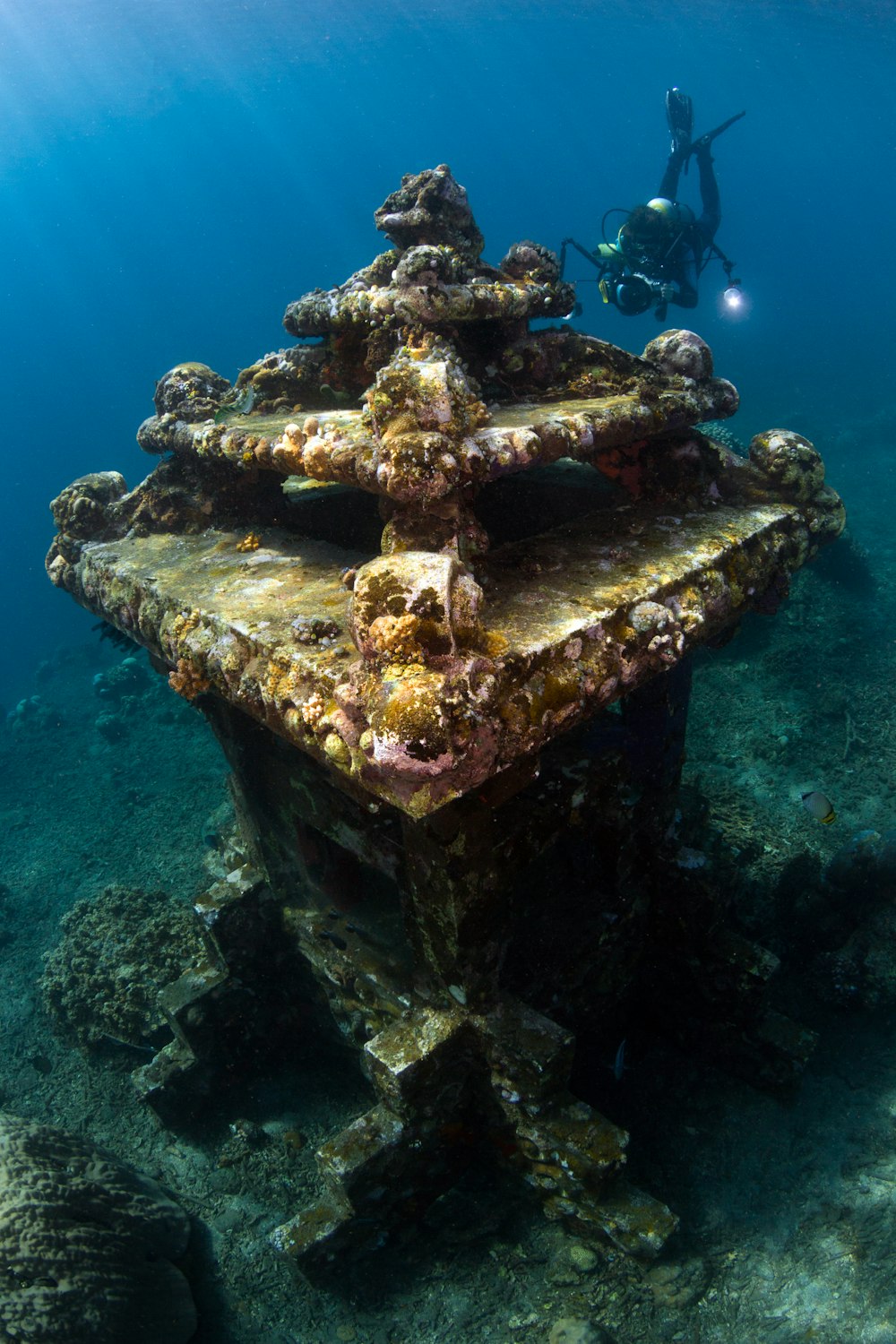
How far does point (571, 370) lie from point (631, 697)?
2.24 metres

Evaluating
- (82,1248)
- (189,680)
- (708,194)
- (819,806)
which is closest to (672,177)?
(708,194)

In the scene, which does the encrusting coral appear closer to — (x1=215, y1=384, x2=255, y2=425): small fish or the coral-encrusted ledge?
the coral-encrusted ledge

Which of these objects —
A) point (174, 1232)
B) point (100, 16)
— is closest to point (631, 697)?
point (174, 1232)

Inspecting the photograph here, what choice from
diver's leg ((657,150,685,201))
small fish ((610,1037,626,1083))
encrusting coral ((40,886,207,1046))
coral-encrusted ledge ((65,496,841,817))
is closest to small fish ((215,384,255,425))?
coral-encrusted ledge ((65,496,841,817))

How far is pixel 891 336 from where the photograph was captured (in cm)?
A: 5378

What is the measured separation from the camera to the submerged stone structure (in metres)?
2.82

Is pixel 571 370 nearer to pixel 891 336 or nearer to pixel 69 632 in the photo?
pixel 69 632

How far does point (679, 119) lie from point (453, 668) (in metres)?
31.3

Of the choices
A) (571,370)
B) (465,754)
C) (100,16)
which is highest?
(100,16)

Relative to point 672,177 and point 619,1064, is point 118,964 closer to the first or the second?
point 619,1064

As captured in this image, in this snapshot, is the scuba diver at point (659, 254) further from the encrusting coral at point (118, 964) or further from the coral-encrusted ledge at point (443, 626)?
the encrusting coral at point (118, 964)

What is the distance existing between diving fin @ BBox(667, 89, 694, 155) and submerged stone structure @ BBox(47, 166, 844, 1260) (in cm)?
2625

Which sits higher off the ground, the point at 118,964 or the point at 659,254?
the point at 659,254

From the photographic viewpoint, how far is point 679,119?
2534 cm
